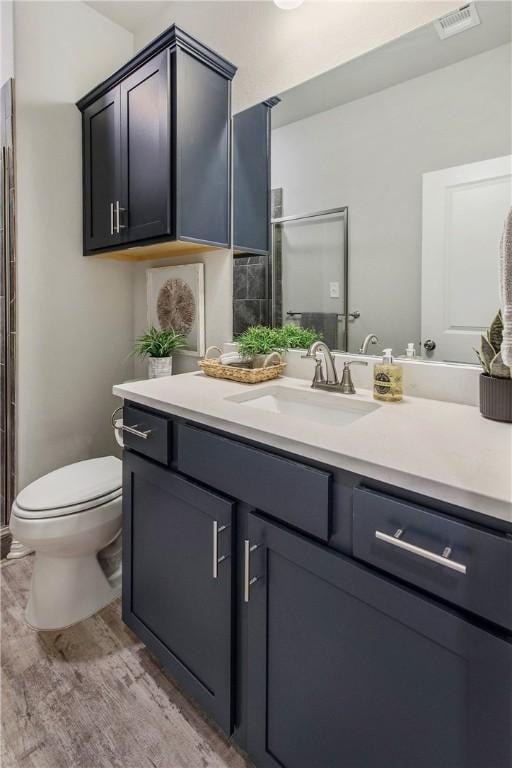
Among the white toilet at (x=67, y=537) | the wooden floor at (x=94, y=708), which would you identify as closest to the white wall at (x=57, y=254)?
the white toilet at (x=67, y=537)

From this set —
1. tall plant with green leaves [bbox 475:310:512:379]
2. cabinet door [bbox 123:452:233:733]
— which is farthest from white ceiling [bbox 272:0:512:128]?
cabinet door [bbox 123:452:233:733]

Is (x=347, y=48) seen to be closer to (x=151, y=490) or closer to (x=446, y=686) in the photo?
(x=151, y=490)

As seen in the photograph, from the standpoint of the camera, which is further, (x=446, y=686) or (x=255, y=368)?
(x=255, y=368)

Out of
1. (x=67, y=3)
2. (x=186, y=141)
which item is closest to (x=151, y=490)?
(x=186, y=141)

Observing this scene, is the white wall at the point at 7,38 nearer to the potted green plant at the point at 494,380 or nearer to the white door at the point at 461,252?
the white door at the point at 461,252

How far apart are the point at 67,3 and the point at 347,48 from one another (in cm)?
155

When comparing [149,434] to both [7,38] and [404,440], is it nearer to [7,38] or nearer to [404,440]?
[404,440]

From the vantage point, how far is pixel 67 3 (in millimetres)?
1991

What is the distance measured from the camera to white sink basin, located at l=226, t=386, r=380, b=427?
125 cm

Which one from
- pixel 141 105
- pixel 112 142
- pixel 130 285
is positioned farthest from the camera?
pixel 130 285

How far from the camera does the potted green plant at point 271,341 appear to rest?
1560 millimetres

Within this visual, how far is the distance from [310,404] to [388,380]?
0.88 feet

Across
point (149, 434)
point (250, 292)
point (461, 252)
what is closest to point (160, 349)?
point (250, 292)

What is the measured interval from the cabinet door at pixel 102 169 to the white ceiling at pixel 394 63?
0.77 metres
